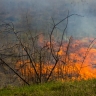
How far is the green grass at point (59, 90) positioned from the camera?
5.99 meters

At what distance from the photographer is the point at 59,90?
6336 millimetres

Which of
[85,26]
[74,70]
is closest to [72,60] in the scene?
[74,70]

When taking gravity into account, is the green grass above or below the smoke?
below

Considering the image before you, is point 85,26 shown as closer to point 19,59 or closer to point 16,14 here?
point 16,14

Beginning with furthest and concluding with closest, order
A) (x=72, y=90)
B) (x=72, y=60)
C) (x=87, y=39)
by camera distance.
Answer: (x=87, y=39) → (x=72, y=60) → (x=72, y=90)

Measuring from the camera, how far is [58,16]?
69.3 feet

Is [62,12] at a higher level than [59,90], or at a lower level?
higher

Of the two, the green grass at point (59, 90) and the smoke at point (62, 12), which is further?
the smoke at point (62, 12)

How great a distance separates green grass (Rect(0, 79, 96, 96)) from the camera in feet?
19.7

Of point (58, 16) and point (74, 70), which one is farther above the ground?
point (58, 16)

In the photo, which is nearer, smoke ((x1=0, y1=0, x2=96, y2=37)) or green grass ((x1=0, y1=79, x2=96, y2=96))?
green grass ((x1=0, y1=79, x2=96, y2=96))

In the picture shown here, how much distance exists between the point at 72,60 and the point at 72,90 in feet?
18.3

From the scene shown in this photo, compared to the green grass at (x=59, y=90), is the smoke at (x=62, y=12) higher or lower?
higher

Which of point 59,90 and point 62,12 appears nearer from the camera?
point 59,90
